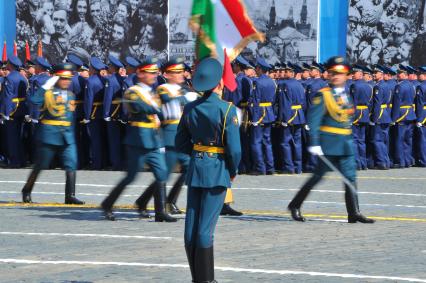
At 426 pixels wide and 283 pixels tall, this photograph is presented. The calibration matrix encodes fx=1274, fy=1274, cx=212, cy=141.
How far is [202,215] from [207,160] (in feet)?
1.49

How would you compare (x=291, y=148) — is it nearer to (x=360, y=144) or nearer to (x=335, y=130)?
(x=360, y=144)

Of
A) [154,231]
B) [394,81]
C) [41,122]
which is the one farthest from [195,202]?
[394,81]

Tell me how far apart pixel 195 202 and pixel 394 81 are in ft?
47.4

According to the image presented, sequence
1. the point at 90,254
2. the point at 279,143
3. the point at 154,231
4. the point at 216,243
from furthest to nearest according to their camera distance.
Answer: the point at 279,143 → the point at 154,231 → the point at 216,243 → the point at 90,254

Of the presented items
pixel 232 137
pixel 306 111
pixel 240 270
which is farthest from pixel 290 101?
pixel 232 137

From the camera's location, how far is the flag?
1093 centimetres

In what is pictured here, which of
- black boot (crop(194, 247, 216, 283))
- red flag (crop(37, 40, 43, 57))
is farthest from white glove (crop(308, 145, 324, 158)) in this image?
red flag (crop(37, 40, 43, 57))

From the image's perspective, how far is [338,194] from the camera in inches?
709

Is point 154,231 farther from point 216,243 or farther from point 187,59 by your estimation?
point 187,59

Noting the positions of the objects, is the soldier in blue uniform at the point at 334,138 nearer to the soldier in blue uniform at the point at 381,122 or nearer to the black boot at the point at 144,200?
the black boot at the point at 144,200

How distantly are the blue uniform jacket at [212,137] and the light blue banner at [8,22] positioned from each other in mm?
18610

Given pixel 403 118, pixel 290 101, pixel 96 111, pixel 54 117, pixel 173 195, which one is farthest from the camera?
pixel 403 118

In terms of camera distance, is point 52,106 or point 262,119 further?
point 262,119

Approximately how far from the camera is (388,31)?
27.6 meters
